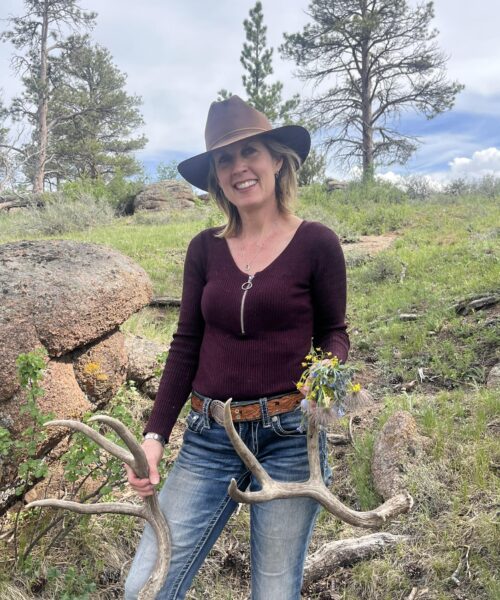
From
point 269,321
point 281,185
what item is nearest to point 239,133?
point 281,185

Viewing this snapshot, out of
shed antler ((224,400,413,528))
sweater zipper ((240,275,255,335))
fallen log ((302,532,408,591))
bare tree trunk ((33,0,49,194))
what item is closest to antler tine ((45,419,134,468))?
shed antler ((224,400,413,528))

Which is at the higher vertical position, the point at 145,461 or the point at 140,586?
the point at 145,461

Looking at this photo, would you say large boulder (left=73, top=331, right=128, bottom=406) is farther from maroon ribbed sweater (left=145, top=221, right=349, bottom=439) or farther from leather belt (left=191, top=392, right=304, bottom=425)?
leather belt (left=191, top=392, right=304, bottom=425)

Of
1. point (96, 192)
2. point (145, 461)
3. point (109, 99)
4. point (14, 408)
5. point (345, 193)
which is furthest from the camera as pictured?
point (109, 99)

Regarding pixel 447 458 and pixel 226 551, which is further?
pixel 447 458

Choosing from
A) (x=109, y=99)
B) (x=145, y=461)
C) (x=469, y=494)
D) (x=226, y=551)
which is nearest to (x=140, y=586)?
(x=145, y=461)

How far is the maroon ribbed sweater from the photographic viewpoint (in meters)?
1.78

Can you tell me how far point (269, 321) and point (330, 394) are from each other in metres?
0.40

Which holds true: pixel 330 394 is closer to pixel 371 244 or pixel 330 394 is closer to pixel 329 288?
pixel 329 288

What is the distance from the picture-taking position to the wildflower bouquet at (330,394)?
1.49 meters

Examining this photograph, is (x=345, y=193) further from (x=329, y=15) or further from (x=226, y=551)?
(x=226, y=551)

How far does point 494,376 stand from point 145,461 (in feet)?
10.0

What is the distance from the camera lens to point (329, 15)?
17031mm

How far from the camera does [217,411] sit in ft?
5.92
